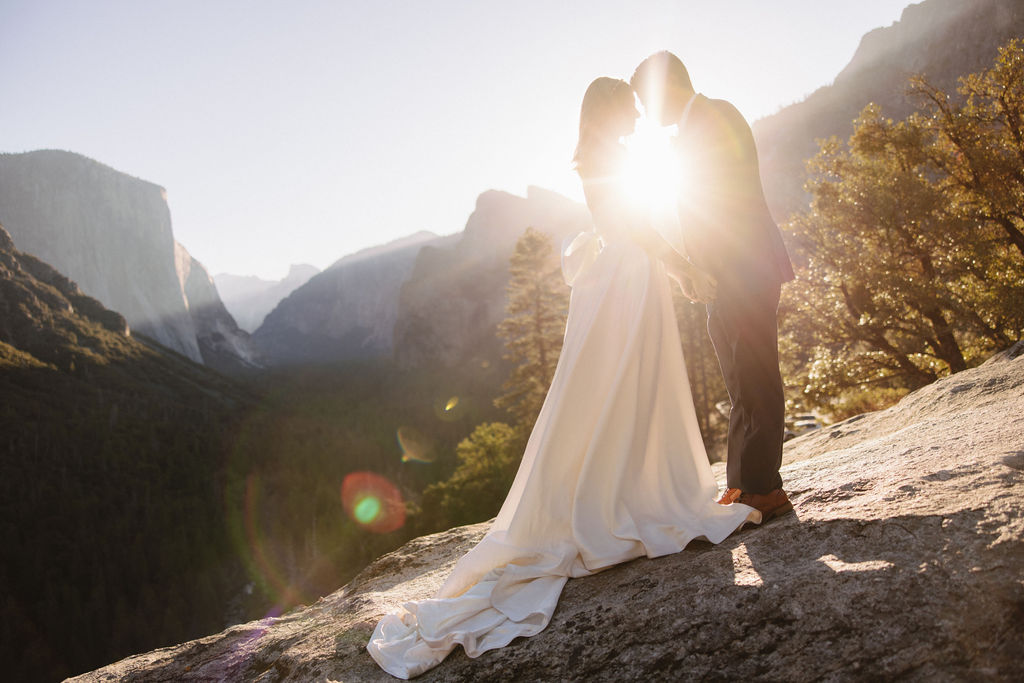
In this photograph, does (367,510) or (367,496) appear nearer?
(367,510)

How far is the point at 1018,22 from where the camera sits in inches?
1270

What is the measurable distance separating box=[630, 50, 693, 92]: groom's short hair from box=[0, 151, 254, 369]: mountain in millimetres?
181190

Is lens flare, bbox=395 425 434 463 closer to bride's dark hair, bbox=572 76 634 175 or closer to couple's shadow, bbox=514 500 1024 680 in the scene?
bride's dark hair, bbox=572 76 634 175

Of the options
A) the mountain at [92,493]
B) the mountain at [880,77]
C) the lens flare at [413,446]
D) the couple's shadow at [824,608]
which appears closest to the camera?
the couple's shadow at [824,608]

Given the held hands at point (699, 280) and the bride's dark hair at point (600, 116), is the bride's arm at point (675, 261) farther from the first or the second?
the bride's dark hair at point (600, 116)

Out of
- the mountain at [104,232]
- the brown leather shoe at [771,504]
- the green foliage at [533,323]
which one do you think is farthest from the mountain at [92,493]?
the brown leather shoe at [771,504]

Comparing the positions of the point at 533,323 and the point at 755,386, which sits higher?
the point at 533,323

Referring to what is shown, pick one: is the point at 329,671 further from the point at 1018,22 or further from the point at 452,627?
the point at 1018,22

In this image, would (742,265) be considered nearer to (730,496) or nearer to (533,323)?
(730,496)

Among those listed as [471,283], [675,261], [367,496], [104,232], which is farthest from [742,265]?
[104,232]

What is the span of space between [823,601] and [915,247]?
480 inches

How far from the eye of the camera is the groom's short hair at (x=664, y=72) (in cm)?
335

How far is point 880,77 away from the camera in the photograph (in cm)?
6875

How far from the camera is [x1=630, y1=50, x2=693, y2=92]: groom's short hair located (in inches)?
132
